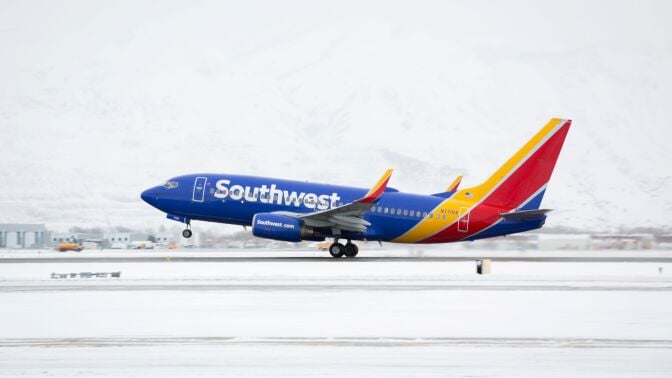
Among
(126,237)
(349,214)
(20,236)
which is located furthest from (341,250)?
(20,236)

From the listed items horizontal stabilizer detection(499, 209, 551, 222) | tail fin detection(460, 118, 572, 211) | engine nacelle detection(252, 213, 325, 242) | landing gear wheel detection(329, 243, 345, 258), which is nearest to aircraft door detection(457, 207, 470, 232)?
tail fin detection(460, 118, 572, 211)

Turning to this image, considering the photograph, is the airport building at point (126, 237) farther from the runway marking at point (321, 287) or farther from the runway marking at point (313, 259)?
the runway marking at point (321, 287)

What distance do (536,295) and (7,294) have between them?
13.9m

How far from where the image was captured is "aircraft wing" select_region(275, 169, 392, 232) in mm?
43312

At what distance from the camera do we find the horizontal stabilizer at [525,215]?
44725mm

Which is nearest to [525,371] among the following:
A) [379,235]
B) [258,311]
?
[258,311]

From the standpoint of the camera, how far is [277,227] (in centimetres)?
4350

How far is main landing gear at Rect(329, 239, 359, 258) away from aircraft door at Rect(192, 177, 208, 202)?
19.7 ft

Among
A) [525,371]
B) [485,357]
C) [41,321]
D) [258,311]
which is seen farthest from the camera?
[258,311]

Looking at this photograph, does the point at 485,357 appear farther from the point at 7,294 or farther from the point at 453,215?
the point at 453,215

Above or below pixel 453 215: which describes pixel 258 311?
below

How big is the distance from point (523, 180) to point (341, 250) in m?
8.15

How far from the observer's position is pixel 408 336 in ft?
69.2

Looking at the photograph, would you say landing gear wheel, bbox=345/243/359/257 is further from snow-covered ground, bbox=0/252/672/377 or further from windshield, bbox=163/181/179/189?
snow-covered ground, bbox=0/252/672/377
